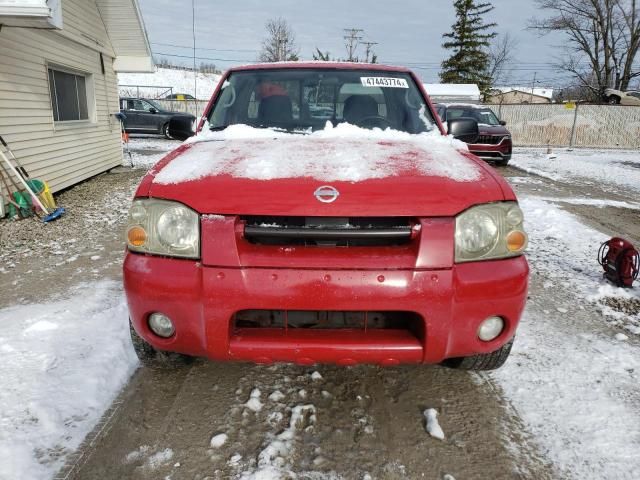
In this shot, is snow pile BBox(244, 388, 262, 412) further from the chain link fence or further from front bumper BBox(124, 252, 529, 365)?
the chain link fence

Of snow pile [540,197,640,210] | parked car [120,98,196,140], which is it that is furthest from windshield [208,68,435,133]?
parked car [120,98,196,140]

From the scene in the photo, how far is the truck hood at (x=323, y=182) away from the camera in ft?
6.37

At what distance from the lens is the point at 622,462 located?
202 centimetres

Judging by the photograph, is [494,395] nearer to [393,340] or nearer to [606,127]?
[393,340]

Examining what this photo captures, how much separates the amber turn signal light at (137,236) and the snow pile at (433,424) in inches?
62.4

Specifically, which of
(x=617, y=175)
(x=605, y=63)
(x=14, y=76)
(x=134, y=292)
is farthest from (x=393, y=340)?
(x=605, y=63)

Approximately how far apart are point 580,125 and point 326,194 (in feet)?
83.3

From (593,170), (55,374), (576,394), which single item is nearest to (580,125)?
(593,170)

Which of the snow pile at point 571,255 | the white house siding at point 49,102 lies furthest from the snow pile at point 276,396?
the white house siding at point 49,102

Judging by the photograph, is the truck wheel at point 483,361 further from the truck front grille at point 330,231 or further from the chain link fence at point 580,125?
the chain link fence at point 580,125

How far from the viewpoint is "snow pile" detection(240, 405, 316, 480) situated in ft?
6.27

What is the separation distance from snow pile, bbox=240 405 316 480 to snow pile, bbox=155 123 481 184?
1.16 m

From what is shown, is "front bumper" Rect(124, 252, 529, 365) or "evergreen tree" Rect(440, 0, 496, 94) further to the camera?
"evergreen tree" Rect(440, 0, 496, 94)

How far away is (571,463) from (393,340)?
3.12ft
